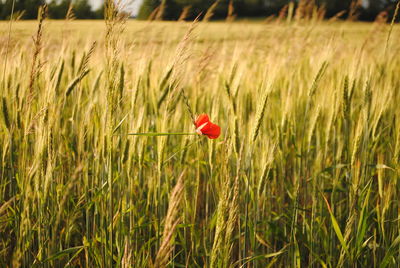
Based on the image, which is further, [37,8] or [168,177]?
[37,8]

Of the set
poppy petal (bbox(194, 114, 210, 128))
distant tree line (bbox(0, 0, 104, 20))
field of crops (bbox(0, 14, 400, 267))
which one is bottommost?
field of crops (bbox(0, 14, 400, 267))

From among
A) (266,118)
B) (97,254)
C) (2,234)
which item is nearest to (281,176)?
(266,118)

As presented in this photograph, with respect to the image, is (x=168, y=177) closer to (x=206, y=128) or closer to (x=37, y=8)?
(x=206, y=128)

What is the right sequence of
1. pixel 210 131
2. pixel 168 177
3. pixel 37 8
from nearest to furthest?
pixel 210 131 → pixel 168 177 → pixel 37 8

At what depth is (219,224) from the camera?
55 cm

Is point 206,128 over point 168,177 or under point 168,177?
over

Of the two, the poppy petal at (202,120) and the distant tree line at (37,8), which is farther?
the distant tree line at (37,8)

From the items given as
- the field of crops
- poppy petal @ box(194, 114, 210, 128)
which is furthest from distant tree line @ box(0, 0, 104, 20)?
poppy petal @ box(194, 114, 210, 128)

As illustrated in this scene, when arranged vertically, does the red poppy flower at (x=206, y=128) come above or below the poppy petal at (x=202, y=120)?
below

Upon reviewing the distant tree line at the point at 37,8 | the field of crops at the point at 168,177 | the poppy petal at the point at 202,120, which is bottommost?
the field of crops at the point at 168,177

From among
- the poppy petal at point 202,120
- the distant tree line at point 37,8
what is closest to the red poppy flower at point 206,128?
the poppy petal at point 202,120

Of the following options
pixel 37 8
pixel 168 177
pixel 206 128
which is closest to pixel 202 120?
pixel 206 128

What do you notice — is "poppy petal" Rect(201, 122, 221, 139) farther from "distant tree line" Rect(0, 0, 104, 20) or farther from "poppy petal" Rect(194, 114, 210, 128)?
"distant tree line" Rect(0, 0, 104, 20)

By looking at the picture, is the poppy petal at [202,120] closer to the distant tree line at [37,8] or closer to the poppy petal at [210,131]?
the poppy petal at [210,131]
